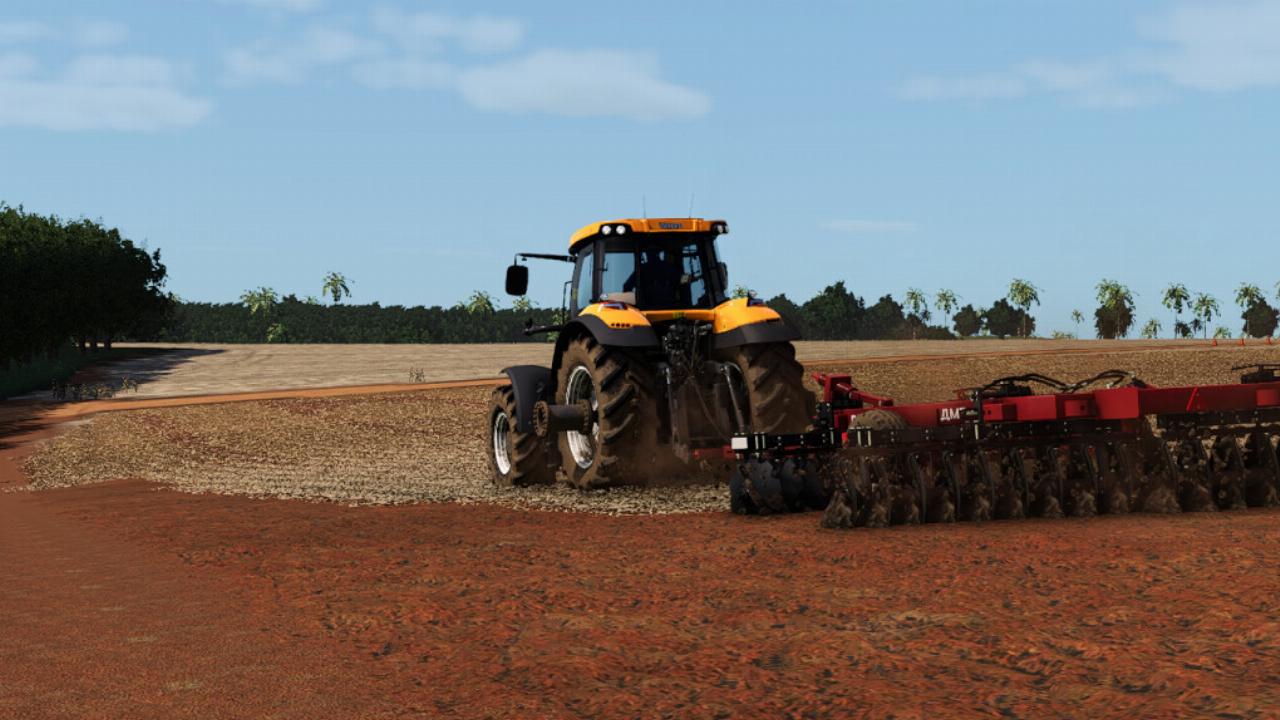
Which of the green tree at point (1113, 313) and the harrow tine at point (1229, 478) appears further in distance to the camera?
the green tree at point (1113, 313)

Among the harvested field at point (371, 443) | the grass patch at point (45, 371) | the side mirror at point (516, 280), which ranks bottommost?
the harvested field at point (371, 443)

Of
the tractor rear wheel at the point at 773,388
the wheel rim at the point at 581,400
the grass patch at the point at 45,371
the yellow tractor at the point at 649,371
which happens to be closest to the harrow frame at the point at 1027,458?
the tractor rear wheel at the point at 773,388

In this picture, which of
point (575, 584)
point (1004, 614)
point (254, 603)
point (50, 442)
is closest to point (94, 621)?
point (254, 603)

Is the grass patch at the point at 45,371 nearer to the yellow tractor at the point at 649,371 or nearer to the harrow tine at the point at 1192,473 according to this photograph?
the yellow tractor at the point at 649,371

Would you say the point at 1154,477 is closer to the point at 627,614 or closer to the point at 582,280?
the point at 627,614

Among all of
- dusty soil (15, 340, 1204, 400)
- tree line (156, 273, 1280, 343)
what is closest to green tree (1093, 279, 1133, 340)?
tree line (156, 273, 1280, 343)

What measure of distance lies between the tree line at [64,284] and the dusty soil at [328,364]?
8.97ft

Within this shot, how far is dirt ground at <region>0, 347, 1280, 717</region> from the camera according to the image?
5.21 metres

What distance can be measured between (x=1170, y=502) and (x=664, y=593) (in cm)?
496

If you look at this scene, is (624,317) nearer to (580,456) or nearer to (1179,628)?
(580,456)

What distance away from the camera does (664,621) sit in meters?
6.57

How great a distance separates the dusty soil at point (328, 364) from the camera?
4275 centimetres

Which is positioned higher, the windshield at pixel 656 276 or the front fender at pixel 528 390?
the windshield at pixel 656 276

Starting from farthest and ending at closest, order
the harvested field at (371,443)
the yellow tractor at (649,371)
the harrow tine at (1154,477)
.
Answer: the harvested field at (371,443) < the yellow tractor at (649,371) < the harrow tine at (1154,477)
